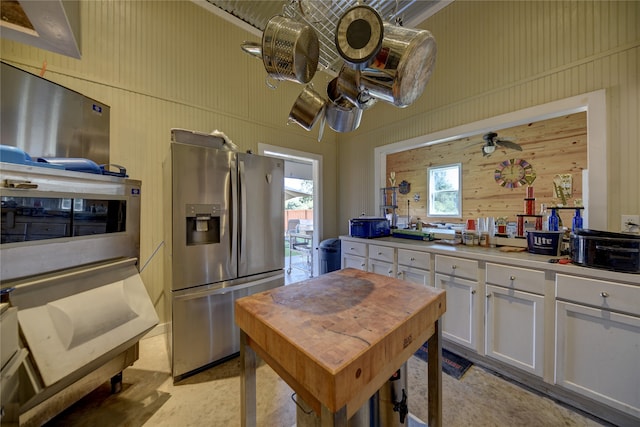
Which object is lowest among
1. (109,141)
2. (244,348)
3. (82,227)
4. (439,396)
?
(439,396)

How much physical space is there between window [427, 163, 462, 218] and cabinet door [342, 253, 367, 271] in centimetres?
380

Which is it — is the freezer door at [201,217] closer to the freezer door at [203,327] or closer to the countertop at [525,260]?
the freezer door at [203,327]

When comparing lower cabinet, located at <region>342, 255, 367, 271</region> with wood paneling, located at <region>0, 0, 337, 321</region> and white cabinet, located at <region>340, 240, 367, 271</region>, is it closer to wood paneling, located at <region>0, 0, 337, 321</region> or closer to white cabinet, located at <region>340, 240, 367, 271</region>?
white cabinet, located at <region>340, 240, 367, 271</region>

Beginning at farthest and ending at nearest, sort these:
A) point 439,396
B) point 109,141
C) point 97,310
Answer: point 109,141 < point 97,310 < point 439,396

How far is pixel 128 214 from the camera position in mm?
1476

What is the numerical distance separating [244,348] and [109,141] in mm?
2344

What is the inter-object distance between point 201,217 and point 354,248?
175 cm

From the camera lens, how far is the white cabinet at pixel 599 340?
1.26 metres

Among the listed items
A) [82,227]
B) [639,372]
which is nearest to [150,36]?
[82,227]

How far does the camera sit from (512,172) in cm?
457

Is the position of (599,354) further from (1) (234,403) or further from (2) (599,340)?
(1) (234,403)

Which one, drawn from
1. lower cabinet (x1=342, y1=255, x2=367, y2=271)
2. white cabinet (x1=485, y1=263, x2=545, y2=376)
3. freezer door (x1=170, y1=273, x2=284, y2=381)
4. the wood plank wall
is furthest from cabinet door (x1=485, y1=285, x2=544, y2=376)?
the wood plank wall

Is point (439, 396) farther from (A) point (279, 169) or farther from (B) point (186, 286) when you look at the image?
(A) point (279, 169)

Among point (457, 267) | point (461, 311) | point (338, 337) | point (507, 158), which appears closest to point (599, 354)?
point (461, 311)
